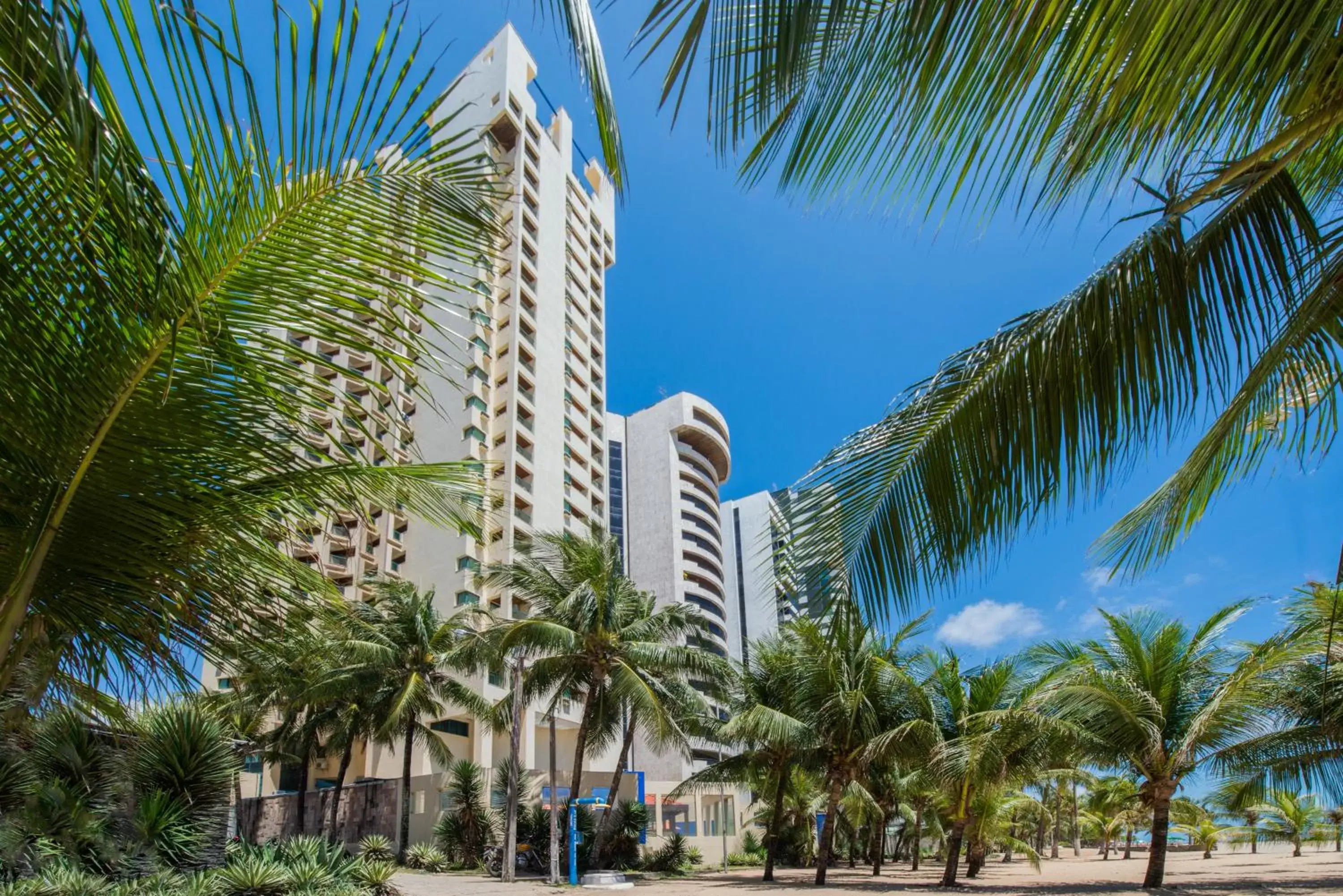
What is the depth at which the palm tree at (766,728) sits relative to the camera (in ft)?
82.6

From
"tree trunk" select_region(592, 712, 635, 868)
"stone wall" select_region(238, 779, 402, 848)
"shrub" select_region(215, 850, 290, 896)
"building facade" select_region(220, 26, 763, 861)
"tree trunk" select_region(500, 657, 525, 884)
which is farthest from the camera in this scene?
"building facade" select_region(220, 26, 763, 861)

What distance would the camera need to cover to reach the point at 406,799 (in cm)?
3247

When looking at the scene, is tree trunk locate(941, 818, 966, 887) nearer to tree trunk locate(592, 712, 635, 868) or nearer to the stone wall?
tree trunk locate(592, 712, 635, 868)

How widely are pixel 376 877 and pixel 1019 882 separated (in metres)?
19.7

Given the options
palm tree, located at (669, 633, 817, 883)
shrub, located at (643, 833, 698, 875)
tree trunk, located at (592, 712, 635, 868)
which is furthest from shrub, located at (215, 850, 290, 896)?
shrub, located at (643, 833, 698, 875)

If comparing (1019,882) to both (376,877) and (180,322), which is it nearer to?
(376,877)

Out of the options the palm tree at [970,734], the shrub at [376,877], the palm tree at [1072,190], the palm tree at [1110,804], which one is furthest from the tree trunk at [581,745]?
the palm tree at [1072,190]

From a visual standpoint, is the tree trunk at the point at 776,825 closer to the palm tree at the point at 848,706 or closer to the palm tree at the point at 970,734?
the palm tree at the point at 848,706

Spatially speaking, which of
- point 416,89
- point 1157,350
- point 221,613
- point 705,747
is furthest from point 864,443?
point 705,747

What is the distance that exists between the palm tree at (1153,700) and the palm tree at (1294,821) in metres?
28.1

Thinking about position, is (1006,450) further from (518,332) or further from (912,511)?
(518,332)

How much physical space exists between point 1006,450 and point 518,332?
47902mm

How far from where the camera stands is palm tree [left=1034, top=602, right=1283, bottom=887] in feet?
63.3

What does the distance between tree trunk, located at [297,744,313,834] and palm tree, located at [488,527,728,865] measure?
10684 mm
